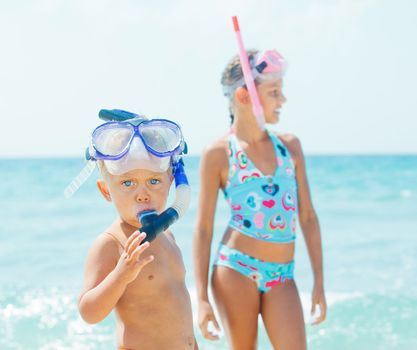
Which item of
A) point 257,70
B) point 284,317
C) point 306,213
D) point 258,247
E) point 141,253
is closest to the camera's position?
point 141,253

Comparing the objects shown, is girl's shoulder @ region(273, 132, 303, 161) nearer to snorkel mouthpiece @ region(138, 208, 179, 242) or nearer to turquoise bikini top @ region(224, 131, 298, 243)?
turquoise bikini top @ region(224, 131, 298, 243)

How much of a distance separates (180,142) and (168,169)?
12 centimetres

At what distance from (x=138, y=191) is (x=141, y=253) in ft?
0.81

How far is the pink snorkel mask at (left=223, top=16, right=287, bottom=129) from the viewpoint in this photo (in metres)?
4.03

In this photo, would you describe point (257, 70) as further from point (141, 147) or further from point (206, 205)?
point (141, 147)

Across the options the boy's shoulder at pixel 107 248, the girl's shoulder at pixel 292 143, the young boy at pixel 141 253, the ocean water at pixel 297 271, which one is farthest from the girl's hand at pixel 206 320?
the ocean water at pixel 297 271

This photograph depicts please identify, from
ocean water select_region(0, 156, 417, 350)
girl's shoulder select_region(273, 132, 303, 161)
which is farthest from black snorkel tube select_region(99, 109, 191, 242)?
ocean water select_region(0, 156, 417, 350)

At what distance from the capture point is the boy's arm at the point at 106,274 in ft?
8.45

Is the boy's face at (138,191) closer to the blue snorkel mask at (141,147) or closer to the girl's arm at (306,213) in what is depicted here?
the blue snorkel mask at (141,147)

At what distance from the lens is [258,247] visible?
395 centimetres

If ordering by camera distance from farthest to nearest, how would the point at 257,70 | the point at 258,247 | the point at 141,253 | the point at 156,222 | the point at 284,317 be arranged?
1. the point at 257,70
2. the point at 258,247
3. the point at 284,317
4. the point at 141,253
5. the point at 156,222

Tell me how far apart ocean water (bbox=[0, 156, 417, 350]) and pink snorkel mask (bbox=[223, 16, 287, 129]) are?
2987mm

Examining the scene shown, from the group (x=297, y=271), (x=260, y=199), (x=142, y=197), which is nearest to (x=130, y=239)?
(x=142, y=197)

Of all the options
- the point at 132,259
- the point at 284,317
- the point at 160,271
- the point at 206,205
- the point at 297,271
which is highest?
the point at 132,259
